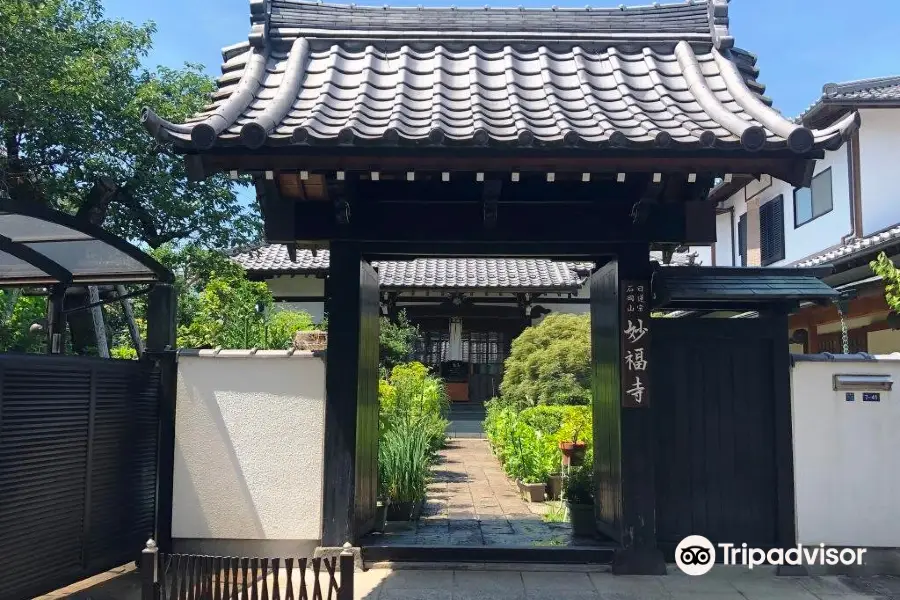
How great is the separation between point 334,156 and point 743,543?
476cm

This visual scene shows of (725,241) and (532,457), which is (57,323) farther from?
(725,241)

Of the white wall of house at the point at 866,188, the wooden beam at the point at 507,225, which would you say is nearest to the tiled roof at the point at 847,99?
the white wall of house at the point at 866,188

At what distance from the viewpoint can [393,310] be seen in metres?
19.3

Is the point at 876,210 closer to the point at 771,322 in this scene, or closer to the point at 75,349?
the point at 771,322

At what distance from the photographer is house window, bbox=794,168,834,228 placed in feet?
47.3

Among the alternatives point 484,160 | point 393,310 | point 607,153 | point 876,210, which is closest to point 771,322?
point 607,153

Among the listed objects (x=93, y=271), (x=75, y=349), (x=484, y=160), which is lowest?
(x=75, y=349)

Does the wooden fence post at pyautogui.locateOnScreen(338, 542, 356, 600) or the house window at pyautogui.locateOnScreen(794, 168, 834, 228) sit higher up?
the house window at pyautogui.locateOnScreen(794, 168, 834, 228)

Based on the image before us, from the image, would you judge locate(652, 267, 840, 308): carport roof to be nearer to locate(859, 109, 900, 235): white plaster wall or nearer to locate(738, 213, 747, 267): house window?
locate(859, 109, 900, 235): white plaster wall

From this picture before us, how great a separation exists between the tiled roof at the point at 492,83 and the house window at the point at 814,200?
9.11m

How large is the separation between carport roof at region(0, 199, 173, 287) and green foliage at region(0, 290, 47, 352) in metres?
3.61

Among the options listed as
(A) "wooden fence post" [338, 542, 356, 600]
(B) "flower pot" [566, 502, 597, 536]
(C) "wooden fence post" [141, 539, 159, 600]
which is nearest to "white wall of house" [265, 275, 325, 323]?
(B) "flower pot" [566, 502, 597, 536]

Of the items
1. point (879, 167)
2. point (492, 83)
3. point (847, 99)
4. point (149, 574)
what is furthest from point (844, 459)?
point (879, 167)

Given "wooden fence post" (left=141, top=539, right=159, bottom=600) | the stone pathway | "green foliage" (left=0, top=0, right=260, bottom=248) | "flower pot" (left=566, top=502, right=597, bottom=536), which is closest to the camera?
"wooden fence post" (left=141, top=539, right=159, bottom=600)
